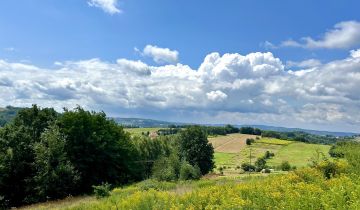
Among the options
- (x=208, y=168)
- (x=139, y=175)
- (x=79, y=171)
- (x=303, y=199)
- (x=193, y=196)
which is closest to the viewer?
(x=303, y=199)

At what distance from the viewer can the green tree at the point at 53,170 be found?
4069 cm

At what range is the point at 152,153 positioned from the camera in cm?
10550

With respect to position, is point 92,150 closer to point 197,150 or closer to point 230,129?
point 197,150

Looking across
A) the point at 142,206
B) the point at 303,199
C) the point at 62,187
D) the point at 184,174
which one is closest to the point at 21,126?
Answer: the point at 62,187

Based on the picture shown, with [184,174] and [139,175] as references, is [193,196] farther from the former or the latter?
[184,174]

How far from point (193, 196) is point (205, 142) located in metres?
83.4

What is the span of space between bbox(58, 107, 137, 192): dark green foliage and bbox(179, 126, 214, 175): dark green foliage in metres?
42.2

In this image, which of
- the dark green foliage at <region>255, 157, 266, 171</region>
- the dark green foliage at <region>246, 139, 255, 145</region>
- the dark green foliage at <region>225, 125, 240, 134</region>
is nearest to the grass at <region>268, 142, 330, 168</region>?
the dark green foliage at <region>255, 157, 266, 171</region>

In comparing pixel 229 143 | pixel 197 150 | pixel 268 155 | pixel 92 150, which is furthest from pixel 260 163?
pixel 92 150

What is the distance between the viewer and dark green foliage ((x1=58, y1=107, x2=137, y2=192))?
154 ft

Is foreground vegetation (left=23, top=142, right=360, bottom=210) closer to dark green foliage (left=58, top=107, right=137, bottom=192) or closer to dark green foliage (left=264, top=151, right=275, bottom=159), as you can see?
dark green foliage (left=58, top=107, right=137, bottom=192)

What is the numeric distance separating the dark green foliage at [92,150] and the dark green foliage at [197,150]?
42198 millimetres

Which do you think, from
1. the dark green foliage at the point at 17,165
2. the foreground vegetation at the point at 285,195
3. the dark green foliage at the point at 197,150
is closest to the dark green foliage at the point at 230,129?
the dark green foliage at the point at 197,150

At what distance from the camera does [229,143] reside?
159250 mm
